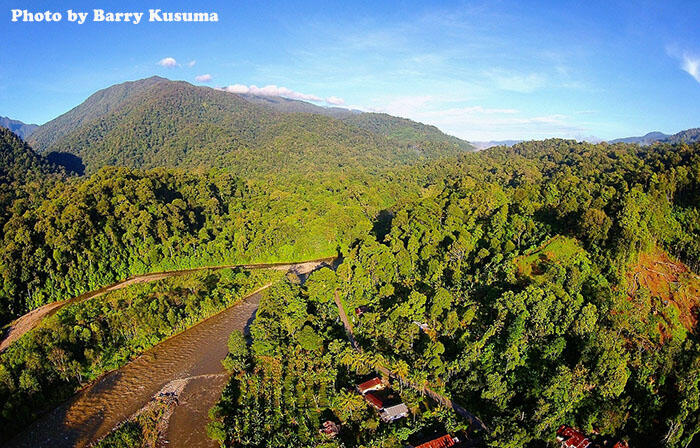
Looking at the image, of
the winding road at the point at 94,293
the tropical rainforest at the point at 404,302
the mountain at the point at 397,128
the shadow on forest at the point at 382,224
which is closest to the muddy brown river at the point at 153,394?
the tropical rainforest at the point at 404,302

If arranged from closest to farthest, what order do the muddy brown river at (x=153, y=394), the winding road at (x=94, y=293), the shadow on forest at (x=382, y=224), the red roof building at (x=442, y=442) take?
the red roof building at (x=442, y=442) → the muddy brown river at (x=153, y=394) → the winding road at (x=94, y=293) → the shadow on forest at (x=382, y=224)

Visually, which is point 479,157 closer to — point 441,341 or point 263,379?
point 441,341

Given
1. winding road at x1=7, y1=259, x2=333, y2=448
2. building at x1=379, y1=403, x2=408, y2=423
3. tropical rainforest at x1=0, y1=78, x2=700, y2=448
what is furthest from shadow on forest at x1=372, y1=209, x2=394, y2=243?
building at x1=379, y1=403, x2=408, y2=423

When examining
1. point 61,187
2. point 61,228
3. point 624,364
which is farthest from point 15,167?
point 624,364

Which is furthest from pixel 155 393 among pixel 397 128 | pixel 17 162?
pixel 397 128

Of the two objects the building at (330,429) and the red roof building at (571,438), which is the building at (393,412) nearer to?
the building at (330,429)

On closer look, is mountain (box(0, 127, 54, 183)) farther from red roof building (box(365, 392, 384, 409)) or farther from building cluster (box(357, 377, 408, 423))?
red roof building (box(365, 392, 384, 409))
